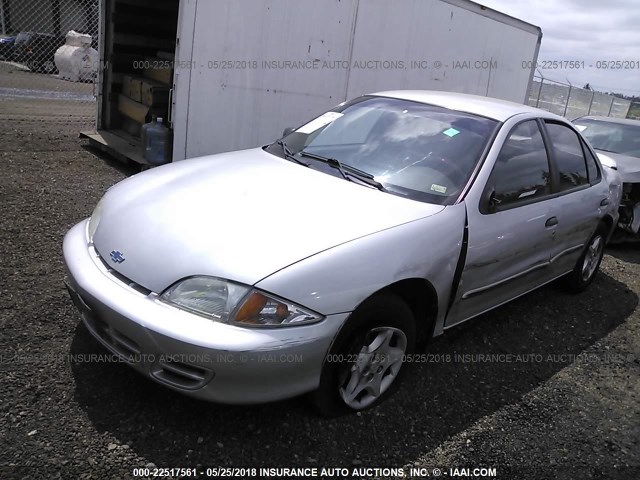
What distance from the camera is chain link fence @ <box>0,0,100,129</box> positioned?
33.7ft

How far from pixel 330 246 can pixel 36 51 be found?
2205cm

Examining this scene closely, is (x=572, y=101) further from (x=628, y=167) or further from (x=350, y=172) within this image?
(x=350, y=172)

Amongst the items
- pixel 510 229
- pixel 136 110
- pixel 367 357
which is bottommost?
pixel 367 357

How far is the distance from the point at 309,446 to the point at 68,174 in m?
4.94

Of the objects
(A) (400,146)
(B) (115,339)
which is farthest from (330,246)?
(A) (400,146)

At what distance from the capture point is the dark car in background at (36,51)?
64.6 feet

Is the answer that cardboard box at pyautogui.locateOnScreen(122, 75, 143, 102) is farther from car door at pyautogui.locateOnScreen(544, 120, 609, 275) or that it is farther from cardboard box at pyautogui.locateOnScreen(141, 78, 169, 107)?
car door at pyautogui.locateOnScreen(544, 120, 609, 275)

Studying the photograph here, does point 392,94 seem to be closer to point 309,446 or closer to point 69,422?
point 309,446

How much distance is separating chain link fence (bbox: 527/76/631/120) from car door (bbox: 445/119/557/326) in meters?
12.7

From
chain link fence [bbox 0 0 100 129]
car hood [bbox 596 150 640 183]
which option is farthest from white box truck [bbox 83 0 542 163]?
car hood [bbox 596 150 640 183]

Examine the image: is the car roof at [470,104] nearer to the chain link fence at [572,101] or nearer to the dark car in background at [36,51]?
the chain link fence at [572,101]

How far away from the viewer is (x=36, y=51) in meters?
20.0

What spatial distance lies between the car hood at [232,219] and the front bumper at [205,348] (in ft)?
0.41

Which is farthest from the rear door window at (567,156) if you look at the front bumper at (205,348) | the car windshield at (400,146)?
the front bumper at (205,348)
